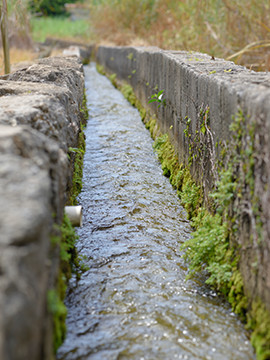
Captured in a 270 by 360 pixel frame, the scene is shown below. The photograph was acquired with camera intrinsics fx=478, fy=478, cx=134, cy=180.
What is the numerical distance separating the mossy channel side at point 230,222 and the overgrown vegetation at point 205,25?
160cm

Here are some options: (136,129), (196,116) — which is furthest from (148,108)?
(196,116)

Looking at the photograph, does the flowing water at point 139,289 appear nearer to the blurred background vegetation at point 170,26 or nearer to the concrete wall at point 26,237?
the concrete wall at point 26,237

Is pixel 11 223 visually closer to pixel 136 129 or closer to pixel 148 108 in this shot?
pixel 136 129

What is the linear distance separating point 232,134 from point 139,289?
4.27ft

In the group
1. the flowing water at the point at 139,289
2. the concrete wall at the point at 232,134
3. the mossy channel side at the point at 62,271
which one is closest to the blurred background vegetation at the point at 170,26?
the concrete wall at the point at 232,134

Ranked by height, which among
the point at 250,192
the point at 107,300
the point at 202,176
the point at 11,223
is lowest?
the point at 107,300

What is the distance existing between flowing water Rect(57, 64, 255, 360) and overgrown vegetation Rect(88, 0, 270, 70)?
1883 millimetres

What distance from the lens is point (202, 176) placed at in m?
4.63

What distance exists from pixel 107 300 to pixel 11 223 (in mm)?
1642

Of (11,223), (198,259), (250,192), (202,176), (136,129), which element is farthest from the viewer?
(136,129)

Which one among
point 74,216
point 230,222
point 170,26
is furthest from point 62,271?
point 170,26

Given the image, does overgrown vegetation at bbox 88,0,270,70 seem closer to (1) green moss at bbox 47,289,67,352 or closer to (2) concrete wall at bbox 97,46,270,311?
(2) concrete wall at bbox 97,46,270,311

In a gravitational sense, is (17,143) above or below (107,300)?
above

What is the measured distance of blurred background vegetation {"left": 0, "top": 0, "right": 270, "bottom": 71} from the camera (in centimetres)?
907
